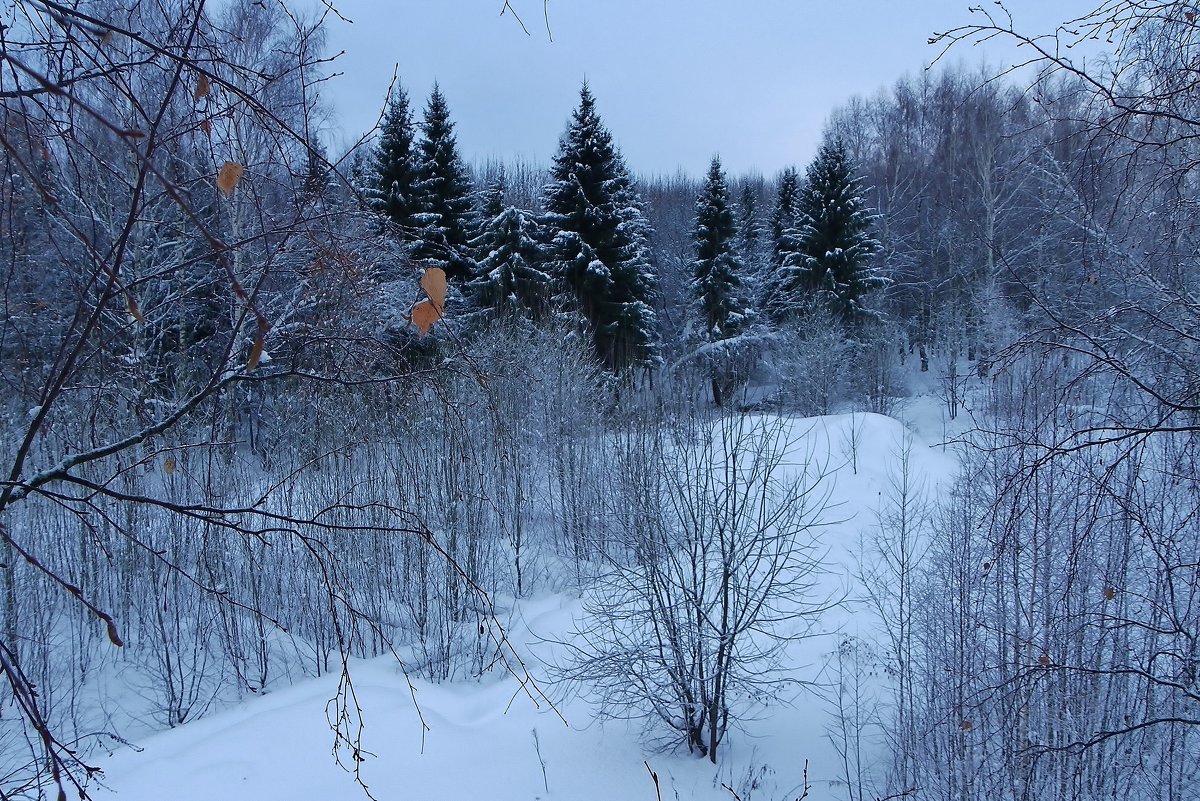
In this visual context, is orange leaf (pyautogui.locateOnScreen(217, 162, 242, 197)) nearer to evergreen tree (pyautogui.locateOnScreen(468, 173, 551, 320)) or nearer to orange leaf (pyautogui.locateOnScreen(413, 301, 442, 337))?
orange leaf (pyautogui.locateOnScreen(413, 301, 442, 337))

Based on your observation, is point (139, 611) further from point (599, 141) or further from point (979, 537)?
point (599, 141)

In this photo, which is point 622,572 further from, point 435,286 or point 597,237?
point 597,237

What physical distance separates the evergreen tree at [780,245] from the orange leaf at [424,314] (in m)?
26.6

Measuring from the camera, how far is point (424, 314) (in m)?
1.29

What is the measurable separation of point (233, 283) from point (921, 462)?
56.3 feet

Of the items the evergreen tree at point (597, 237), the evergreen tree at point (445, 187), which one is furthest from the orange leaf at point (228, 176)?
the evergreen tree at point (597, 237)

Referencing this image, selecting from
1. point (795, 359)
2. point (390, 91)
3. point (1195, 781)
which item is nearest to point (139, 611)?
point (390, 91)

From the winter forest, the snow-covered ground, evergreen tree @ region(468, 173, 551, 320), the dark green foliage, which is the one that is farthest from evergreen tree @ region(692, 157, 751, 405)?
the snow-covered ground

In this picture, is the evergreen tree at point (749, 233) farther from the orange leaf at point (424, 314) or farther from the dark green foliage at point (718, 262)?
the orange leaf at point (424, 314)

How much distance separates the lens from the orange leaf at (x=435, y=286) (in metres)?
1.31

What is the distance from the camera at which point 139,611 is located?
844 centimetres

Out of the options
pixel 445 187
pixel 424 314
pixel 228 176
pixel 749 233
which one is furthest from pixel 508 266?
pixel 424 314

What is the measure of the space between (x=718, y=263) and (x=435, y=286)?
24096 millimetres

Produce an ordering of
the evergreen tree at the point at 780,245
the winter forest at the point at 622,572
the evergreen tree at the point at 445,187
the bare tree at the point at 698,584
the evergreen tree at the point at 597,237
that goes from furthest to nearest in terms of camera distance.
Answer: the evergreen tree at the point at 780,245 → the evergreen tree at the point at 597,237 → the evergreen tree at the point at 445,187 → the bare tree at the point at 698,584 → the winter forest at the point at 622,572
